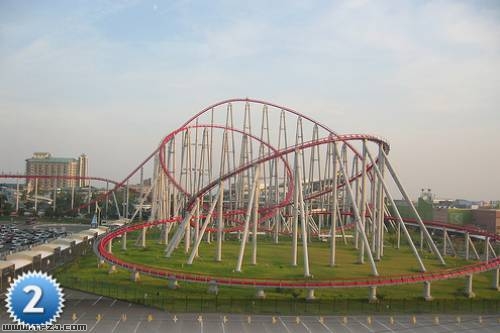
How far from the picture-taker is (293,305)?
79.3ft

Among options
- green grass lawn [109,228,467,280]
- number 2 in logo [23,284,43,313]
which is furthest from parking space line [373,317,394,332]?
number 2 in logo [23,284,43,313]

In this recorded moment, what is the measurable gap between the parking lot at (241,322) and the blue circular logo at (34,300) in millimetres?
4367

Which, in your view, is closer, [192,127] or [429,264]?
[429,264]

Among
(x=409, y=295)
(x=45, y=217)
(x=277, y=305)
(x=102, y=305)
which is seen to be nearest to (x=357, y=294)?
(x=409, y=295)

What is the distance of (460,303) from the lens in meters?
25.6

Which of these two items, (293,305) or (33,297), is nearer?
(33,297)

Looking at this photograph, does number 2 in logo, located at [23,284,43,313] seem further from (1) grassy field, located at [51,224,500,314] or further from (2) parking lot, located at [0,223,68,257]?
(2) parking lot, located at [0,223,68,257]

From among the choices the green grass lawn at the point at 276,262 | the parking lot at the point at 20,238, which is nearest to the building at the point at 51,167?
the parking lot at the point at 20,238

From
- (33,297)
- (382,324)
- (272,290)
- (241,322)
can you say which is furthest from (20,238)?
(382,324)

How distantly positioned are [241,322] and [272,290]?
19.0ft

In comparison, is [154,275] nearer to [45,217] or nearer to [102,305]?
[102,305]

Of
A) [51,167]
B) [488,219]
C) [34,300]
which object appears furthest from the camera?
[51,167]

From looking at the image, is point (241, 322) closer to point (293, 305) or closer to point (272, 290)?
point (293, 305)

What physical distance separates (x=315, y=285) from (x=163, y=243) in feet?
78.4
